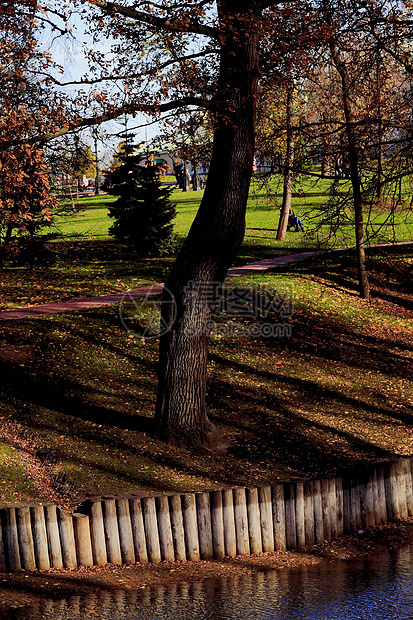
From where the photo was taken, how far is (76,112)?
1002 cm

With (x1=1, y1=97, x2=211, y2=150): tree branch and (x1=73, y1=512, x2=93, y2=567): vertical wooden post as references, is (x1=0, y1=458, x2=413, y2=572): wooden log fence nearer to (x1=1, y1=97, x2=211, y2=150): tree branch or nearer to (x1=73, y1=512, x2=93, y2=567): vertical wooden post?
(x1=73, y1=512, x2=93, y2=567): vertical wooden post

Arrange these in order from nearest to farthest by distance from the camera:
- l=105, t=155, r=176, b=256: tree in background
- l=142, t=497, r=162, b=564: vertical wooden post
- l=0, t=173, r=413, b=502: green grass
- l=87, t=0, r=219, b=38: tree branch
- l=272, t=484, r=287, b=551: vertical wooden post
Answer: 1. l=142, t=497, r=162, b=564: vertical wooden post
2. l=272, t=484, r=287, b=551: vertical wooden post
3. l=87, t=0, r=219, b=38: tree branch
4. l=0, t=173, r=413, b=502: green grass
5. l=105, t=155, r=176, b=256: tree in background

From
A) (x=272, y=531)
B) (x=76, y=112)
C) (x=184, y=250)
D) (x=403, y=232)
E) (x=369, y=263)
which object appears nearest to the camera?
(x=272, y=531)

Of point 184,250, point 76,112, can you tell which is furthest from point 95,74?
point 184,250

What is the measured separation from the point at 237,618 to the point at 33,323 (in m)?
11.5

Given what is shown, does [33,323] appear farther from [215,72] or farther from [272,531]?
[272,531]

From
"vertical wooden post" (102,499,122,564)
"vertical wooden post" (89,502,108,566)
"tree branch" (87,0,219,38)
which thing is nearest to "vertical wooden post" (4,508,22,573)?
"vertical wooden post" (89,502,108,566)

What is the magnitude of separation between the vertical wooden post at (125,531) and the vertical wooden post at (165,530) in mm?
367

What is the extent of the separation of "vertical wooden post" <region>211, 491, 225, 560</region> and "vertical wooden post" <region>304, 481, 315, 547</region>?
1.23 metres

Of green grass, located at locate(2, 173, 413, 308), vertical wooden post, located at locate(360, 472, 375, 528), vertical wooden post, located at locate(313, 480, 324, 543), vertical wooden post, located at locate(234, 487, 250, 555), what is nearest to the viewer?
vertical wooden post, located at locate(234, 487, 250, 555)

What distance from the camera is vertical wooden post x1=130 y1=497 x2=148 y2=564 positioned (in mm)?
7492

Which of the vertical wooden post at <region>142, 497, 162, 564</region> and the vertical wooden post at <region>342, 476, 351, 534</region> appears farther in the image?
the vertical wooden post at <region>342, 476, 351, 534</region>

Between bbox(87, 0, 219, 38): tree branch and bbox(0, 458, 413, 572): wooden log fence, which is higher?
bbox(87, 0, 219, 38): tree branch

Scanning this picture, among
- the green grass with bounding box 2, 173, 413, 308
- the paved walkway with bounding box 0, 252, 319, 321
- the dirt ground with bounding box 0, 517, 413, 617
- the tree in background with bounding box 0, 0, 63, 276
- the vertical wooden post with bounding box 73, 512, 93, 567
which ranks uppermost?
the tree in background with bounding box 0, 0, 63, 276
